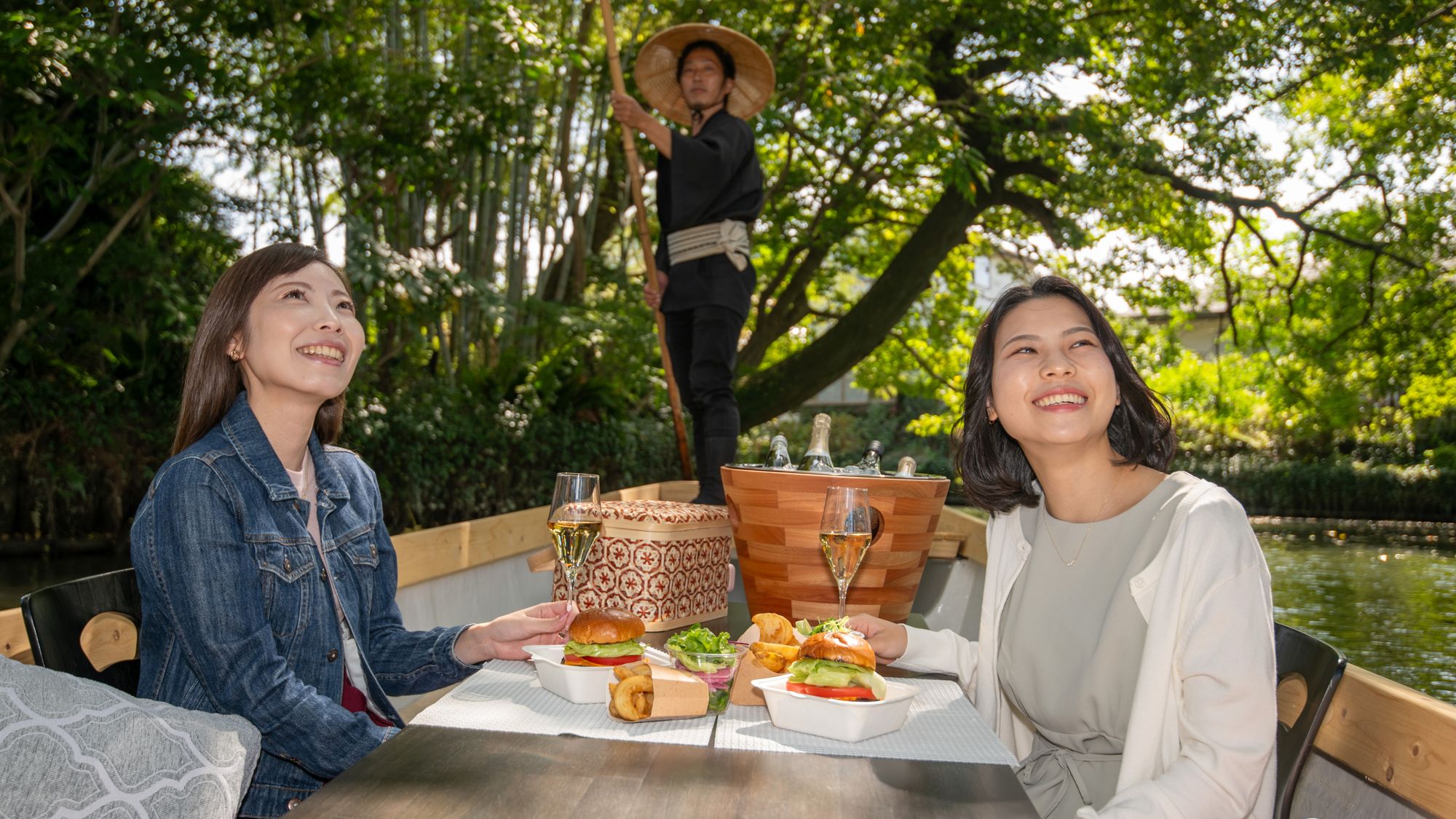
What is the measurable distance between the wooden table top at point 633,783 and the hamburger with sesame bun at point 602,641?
21 cm

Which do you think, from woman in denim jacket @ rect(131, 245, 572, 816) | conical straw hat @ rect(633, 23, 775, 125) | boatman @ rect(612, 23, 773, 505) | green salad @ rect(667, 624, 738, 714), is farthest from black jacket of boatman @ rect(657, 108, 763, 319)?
green salad @ rect(667, 624, 738, 714)

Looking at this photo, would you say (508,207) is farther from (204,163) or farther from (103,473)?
(103,473)

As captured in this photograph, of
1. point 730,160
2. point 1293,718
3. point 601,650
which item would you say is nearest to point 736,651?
point 601,650

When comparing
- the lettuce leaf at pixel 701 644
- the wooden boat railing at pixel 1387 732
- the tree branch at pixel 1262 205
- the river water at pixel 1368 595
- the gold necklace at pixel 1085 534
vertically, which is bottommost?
the river water at pixel 1368 595

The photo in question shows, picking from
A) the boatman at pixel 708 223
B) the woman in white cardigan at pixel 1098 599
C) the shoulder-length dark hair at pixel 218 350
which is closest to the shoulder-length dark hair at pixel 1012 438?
the woman in white cardigan at pixel 1098 599

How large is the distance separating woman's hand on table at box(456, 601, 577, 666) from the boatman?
1.94 meters

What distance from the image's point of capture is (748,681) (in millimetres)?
1458

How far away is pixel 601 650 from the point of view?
4.77ft

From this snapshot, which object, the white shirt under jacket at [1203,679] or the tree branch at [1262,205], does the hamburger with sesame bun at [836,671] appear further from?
the tree branch at [1262,205]

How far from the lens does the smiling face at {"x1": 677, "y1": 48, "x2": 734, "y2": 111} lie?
403cm

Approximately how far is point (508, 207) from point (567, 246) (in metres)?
0.71

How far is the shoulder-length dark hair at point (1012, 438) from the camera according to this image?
180 centimetres

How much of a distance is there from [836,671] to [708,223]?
2.76 m

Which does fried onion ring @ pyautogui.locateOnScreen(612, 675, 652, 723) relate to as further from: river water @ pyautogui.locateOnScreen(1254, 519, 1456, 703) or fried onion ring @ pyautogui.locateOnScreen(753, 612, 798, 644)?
river water @ pyautogui.locateOnScreen(1254, 519, 1456, 703)
